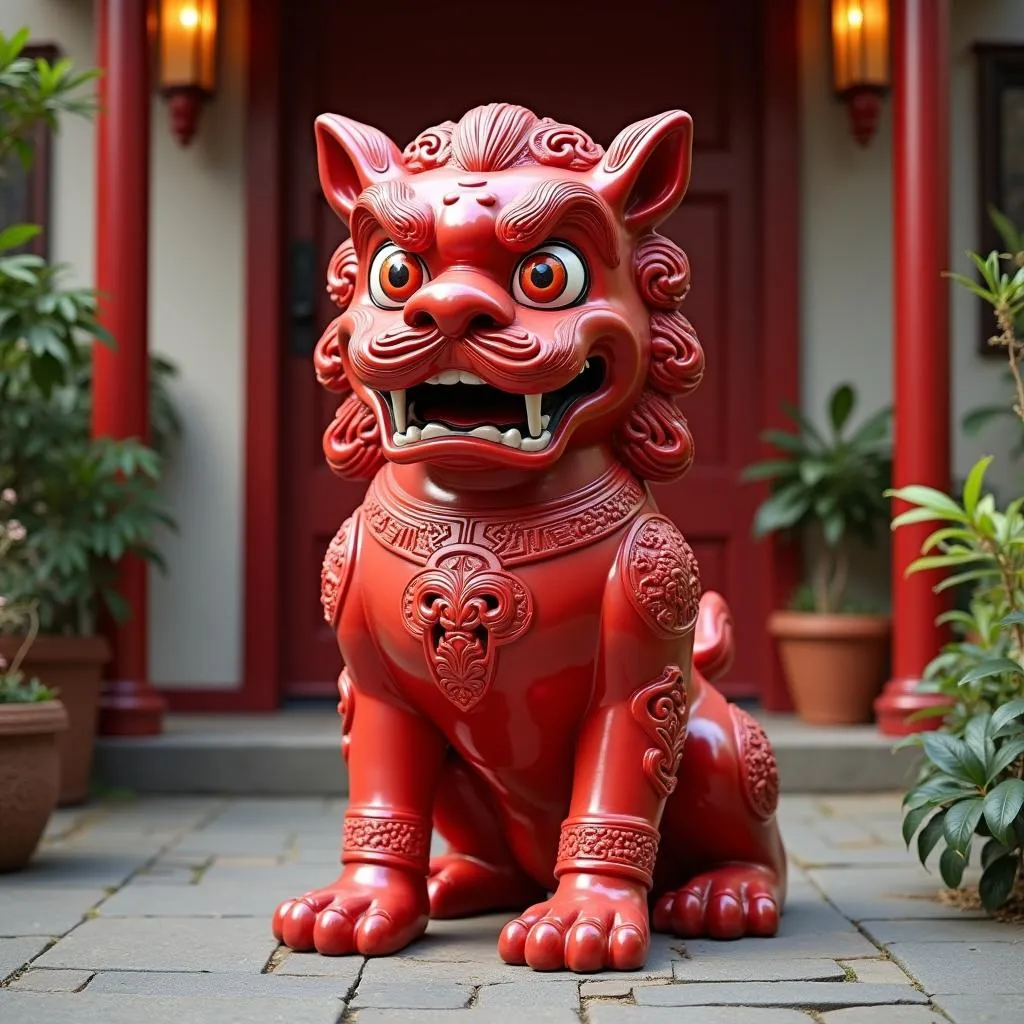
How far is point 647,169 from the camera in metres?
2.67

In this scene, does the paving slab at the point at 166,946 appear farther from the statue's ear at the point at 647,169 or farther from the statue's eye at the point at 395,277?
the statue's ear at the point at 647,169

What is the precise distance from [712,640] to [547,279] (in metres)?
0.93

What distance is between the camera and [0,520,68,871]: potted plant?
134 inches

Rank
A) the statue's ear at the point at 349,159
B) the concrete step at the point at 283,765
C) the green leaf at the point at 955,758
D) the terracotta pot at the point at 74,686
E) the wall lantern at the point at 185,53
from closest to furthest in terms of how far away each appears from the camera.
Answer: the statue's ear at the point at 349,159, the green leaf at the point at 955,758, the terracotta pot at the point at 74,686, the concrete step at the point at 283,765, the wall lantern at the point at 185,53

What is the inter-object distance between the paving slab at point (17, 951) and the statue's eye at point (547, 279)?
4.57ft

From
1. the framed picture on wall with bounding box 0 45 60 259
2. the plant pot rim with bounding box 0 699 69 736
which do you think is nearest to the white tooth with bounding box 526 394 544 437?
the plant pot rim with bounding box 0 699 69 736

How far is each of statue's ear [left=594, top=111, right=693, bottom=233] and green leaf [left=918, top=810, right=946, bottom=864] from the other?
1263 millimetres

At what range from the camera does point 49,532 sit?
470cm

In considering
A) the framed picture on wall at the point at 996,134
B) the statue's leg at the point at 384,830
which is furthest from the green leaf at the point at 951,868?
the framed picture on wall at the point at 996,134

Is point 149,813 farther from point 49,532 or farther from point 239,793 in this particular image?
point 49,532

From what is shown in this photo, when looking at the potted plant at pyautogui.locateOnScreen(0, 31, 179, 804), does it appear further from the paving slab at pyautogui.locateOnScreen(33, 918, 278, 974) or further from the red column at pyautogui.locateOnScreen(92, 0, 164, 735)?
the paving slab at pyautogui.locateOnScreen(33, 918, 278, 974)

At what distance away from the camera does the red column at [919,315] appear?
4988 mm

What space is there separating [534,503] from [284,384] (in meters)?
3.57

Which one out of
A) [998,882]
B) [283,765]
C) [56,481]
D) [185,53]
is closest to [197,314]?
[185,53]
